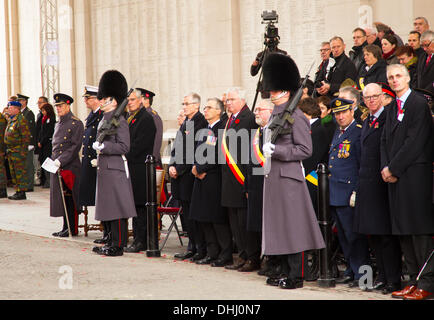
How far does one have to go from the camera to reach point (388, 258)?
7086 millimetres

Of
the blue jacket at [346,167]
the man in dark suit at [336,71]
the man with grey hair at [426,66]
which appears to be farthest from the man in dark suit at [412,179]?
the man in dark suit at [336,71]

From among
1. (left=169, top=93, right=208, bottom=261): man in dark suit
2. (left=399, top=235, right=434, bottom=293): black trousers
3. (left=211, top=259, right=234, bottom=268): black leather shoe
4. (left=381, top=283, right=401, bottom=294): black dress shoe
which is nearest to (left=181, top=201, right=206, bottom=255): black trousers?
(left=169, top=93, right=208, bottom=261): man in dark suit

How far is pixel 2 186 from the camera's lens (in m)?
16.1

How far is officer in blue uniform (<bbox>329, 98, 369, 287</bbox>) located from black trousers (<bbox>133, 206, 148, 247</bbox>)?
2.97 m

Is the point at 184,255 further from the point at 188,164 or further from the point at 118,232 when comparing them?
the point at 188,164

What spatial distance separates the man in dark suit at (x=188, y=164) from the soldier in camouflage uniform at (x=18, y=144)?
294 inches

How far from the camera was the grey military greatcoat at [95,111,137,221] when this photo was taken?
9.12 metres

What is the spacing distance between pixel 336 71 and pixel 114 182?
3.47 m

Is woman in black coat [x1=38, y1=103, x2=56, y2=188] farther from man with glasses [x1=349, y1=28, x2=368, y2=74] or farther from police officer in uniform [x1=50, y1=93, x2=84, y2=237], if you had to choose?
man with glasses [x1=349, y1=28, x2=368, y2=74]

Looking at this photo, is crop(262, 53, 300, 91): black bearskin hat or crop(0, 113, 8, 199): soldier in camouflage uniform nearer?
crop(262, 53, 300, 91): black bearskin hat

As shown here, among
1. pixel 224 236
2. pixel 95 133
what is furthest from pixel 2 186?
pixel 224 236

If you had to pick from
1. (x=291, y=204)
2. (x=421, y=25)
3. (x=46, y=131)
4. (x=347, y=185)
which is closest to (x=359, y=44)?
(x=421, y=25)

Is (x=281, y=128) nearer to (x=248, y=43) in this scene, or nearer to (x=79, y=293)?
(x=79, y=293)

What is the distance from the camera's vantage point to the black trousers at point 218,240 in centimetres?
859
